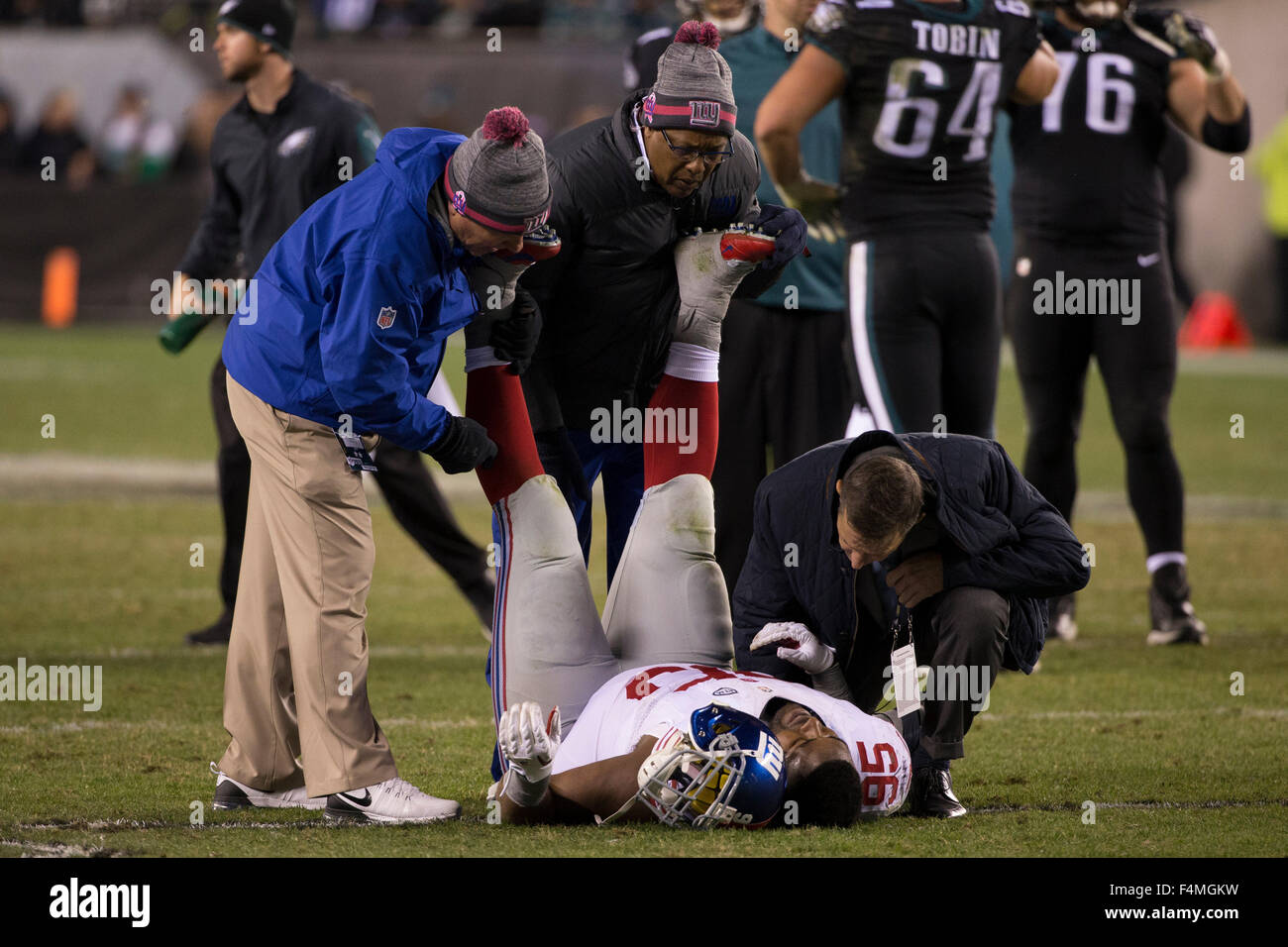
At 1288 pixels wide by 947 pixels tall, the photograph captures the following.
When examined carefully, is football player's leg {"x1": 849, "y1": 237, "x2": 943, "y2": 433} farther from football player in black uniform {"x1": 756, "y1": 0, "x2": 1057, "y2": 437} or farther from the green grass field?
the green grass field

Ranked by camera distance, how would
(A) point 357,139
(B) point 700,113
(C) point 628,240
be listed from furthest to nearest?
(A) point 357,139 < (C) point 628,240 < (B) point 700,113

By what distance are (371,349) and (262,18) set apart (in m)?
3.30

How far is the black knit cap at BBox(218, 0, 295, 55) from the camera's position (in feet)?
23.5

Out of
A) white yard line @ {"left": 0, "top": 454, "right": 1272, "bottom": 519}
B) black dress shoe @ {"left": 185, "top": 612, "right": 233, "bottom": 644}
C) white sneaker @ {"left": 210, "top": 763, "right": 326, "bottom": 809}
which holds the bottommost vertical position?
white sneaker @ {"left": 210, "top": 763, "right": 326, "bottom": 809}

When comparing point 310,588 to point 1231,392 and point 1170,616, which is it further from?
point 1231,392

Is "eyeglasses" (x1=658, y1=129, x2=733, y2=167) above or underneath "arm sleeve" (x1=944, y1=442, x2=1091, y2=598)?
above

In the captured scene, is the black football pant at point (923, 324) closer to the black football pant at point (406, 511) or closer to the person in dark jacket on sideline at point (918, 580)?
the person in dark jacket on sideline at point (918, 580)

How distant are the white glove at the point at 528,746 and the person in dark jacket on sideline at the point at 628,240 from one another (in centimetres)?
102

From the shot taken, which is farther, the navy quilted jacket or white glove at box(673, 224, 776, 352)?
white glove at box(673, 224, 776, 352)

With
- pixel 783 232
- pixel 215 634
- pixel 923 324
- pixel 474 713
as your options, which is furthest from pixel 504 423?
pixel 215 634

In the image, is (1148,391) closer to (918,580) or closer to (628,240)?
(918,580)

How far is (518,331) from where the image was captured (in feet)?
15.6

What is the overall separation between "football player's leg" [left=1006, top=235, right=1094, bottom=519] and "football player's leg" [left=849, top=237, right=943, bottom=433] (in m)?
1.17

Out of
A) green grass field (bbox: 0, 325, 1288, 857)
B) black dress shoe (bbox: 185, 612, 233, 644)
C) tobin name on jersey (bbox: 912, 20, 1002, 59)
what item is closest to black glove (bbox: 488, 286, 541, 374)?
green grass field (bbox: 0, 325, 1288, 857)
